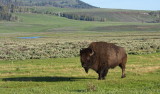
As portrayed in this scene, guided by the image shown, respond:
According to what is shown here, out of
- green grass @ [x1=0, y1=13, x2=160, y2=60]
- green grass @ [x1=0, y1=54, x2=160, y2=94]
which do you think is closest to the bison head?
green grass @ [x1=0, y1=54, x2=160, y2=94]

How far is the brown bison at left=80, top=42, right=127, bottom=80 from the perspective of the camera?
1898 cm

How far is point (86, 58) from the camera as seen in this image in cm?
1888

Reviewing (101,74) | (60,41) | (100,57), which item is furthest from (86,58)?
(60,41)

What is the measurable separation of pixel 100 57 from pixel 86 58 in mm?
1233

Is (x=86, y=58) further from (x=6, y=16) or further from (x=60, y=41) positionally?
(x=6, y=16)

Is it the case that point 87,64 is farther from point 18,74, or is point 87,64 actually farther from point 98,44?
point 18,74

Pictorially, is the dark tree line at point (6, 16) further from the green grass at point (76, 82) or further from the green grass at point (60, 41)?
the green grass at point (76, 82)

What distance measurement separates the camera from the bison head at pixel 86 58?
61.6ft

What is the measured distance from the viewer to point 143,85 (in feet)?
57.8

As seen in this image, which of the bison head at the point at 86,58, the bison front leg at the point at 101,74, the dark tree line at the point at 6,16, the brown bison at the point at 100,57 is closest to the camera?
the bison head at the point at 86,58

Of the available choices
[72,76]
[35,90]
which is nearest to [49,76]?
[72,76]

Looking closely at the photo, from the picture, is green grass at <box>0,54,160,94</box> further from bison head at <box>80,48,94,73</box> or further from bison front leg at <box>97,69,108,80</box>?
bison head at <box>80,48,94,73</box>

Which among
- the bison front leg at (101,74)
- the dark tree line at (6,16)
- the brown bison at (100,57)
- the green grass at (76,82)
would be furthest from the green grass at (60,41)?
the bison front leg at (101,74)

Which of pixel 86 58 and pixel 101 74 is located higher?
pixel 86 58
